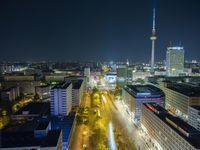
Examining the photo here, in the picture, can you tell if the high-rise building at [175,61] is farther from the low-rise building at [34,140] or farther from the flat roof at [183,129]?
the low-rise building at [34,140]

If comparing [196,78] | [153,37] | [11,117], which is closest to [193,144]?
[11,117]

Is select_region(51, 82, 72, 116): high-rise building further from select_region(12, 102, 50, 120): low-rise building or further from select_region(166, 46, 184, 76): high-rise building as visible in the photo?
select_region(166, 46, 184, 76): high-rise building

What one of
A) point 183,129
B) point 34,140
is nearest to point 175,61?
point 183,129

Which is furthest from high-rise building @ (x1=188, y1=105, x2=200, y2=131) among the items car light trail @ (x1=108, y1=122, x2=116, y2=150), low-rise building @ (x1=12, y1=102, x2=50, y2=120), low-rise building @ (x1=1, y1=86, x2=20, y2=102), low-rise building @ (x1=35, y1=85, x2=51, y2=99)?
low-rise building @ (x1=1, y1=86, x2=20, y2=102)

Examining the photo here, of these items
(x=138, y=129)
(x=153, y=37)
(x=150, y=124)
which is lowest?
(x=138, y=129)

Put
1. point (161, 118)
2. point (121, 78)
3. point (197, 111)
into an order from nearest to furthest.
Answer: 1. point (161, 118)
2. point (197, 111)
3. point (121, 78)

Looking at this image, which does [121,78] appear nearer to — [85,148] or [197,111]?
[197,111]

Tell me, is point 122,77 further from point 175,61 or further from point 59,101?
point 59,101

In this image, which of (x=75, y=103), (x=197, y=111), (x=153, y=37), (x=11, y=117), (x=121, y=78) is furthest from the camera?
(x=153, y=37)

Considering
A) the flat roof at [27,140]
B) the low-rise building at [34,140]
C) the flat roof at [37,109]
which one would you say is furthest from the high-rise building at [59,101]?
the flat roof at [27,140]
